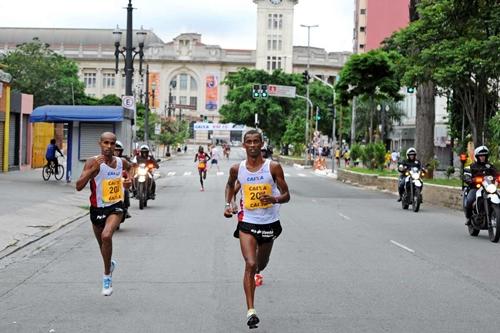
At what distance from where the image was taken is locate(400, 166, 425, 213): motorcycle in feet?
71.3

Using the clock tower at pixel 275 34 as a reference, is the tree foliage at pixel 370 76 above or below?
below

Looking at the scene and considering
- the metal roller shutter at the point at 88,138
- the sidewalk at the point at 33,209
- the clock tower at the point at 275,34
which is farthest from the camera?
the clock tower at the point at 275,34

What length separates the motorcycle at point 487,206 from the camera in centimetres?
1438

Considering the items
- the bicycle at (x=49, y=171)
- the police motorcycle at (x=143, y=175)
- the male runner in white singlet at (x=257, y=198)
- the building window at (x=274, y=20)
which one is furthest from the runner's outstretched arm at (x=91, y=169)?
the building window at (x=274, y=20)

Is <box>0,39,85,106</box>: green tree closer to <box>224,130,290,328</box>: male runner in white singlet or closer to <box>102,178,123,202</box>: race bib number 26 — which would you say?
<box>102,178,123,202</box>: race bib number 26

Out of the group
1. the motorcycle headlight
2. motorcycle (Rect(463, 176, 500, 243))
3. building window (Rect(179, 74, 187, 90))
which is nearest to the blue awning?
motorcycle (Rect(463, 176, 500, 243))

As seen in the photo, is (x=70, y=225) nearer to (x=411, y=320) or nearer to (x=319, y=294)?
(x=319, y=294)

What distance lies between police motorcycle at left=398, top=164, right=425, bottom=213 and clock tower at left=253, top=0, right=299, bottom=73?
123544 millimetres

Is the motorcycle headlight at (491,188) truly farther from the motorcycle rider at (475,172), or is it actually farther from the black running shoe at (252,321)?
the black running shoe at (252,321)

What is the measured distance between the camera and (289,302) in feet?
28.0

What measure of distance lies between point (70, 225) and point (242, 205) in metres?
10.2

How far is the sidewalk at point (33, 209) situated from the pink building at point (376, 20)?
65734mm

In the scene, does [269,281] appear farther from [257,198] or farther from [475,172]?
[475,172]

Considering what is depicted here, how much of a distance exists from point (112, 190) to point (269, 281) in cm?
221
